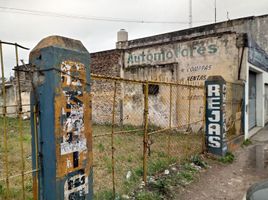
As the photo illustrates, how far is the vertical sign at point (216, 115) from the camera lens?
22.1ft

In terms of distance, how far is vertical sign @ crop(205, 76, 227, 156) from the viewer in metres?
6.75

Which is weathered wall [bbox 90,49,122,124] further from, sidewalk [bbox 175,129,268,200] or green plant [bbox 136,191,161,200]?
green plant [bbox 136,191,161,200]

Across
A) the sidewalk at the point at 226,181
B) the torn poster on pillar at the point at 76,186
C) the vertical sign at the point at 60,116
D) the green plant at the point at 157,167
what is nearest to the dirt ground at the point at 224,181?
the sidewalk at the point at 226,181

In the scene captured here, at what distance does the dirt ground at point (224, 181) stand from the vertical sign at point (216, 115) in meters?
0.55

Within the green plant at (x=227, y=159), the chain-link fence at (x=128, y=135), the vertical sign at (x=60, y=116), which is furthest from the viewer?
the green plant at (x=227, y=159)

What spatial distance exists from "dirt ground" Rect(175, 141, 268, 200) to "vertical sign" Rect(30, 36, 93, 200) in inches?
104

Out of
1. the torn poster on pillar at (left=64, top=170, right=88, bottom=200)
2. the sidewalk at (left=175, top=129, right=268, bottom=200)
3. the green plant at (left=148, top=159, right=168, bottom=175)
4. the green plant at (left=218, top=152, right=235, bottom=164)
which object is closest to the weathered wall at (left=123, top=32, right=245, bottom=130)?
the green plant at (left=218, top=152, right=235, bottom=164)

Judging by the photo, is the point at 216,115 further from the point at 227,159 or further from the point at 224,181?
the point at 224,181

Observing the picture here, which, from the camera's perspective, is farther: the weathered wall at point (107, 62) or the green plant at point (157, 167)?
the weathered wall at point (107, 62)

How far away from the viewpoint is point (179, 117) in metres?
11.3

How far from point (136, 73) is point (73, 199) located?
10.8 metres

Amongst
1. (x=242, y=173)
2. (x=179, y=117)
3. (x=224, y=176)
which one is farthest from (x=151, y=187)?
(x=179, y=117)

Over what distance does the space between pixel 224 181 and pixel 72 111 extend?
4287mm

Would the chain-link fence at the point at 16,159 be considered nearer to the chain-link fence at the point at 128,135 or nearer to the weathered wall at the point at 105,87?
the chain-link fence at the point at 128,135
